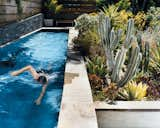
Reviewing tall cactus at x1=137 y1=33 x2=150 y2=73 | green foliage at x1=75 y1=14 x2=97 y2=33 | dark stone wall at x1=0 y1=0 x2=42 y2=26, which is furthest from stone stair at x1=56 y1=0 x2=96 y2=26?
tall cactus at x1=137 y1=33 x2=150 y2=73

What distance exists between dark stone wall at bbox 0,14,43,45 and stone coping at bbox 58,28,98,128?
6.33 meters

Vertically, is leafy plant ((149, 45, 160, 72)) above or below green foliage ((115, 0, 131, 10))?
below

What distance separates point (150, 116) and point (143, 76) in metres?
2.06

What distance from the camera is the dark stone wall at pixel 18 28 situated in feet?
44.7

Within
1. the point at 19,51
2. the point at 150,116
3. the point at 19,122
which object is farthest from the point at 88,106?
the point at 19,51

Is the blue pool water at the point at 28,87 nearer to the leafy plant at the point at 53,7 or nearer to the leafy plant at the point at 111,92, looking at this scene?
the leafy plant at the point at 111,92

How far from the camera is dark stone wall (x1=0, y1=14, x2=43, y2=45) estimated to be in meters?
13.6

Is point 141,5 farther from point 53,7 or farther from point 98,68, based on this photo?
point 98,68

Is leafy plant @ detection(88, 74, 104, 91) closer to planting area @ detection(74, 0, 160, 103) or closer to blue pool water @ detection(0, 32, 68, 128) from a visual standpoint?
planting area @ detection(74, 0, 160, 103)

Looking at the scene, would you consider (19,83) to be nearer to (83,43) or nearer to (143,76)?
(83,43)

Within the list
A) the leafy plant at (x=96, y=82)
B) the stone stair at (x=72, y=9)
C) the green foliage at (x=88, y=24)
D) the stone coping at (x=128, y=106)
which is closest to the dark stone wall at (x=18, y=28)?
the stone stair at (x=72, y=9)

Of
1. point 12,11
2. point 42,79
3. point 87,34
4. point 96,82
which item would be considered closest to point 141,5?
point 12,11

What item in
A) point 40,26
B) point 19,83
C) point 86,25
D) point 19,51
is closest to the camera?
point 19,83

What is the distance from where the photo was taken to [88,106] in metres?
5.23
